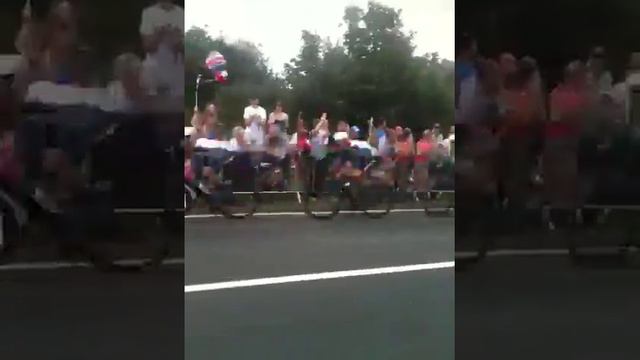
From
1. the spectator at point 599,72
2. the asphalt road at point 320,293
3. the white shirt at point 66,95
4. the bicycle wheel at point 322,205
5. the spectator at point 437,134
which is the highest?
the spectator at point 599,72

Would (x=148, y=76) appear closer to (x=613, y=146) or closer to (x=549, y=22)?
(x=549, y=22)

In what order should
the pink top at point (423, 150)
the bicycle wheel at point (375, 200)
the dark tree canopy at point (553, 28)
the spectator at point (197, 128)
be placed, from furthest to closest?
the bicycle wheel at point (375, 200), the pink top at point (423, 150), the spectator at point (197, 128), the dark tree canopy at point (553, 28)

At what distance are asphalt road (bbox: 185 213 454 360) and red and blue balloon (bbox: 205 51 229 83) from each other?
0.57 meters

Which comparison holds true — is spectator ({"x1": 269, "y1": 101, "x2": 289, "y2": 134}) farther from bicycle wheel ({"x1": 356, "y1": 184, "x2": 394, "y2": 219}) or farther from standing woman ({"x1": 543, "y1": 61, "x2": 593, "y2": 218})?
standing woman ({"x1": 543, "y1": 61, "x2": 593, "y2": 218})

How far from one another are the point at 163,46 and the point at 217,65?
1.38 ft

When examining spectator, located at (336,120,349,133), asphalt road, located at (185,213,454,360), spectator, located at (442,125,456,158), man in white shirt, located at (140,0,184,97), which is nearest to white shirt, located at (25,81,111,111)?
man in white shirt, located at (140,0,184,97)

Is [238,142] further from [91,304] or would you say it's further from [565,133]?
[565,133]

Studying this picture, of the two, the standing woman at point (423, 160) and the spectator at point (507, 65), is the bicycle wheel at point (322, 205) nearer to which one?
the standing woman at point (423, 160)

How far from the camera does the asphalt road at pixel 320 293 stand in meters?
2.57

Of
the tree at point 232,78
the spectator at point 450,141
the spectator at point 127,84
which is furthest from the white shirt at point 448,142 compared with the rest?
the spectator at point 127,84

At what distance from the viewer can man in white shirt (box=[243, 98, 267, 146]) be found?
9.61 ft

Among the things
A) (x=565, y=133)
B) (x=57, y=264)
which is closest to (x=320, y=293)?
(x=57, y=264)

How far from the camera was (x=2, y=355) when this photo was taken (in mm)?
2342

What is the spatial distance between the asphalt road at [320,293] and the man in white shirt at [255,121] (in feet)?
1.14
